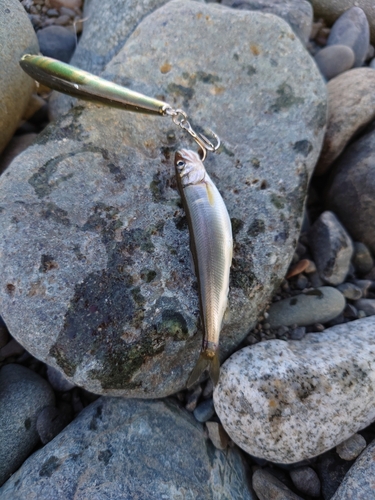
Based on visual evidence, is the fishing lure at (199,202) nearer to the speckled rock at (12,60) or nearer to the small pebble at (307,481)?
the speckled rock at (12,60)

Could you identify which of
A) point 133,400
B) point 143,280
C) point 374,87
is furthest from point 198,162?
point 374,87

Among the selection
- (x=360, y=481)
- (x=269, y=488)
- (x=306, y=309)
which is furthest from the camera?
(x=306, y=309)

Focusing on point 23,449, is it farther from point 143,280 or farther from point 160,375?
point 143,280

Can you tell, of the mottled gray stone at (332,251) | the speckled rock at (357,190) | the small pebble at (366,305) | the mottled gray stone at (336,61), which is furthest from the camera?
the mottled gray stone at (336,61)

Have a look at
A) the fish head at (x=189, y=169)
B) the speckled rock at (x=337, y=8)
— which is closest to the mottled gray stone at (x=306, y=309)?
the fish head at (x=189, y=169)

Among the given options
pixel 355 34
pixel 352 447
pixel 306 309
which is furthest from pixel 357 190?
pixel 355 34

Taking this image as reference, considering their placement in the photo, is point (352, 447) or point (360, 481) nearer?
point (360, 481)

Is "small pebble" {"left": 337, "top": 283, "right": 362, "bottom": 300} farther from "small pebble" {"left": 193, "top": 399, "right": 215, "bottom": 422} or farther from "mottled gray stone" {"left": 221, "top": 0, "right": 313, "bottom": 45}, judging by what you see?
"mottled gray stone" {"left": 221, "top": 0, "right": 313, "bottom": 45}

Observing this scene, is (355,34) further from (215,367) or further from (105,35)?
(215,367)
